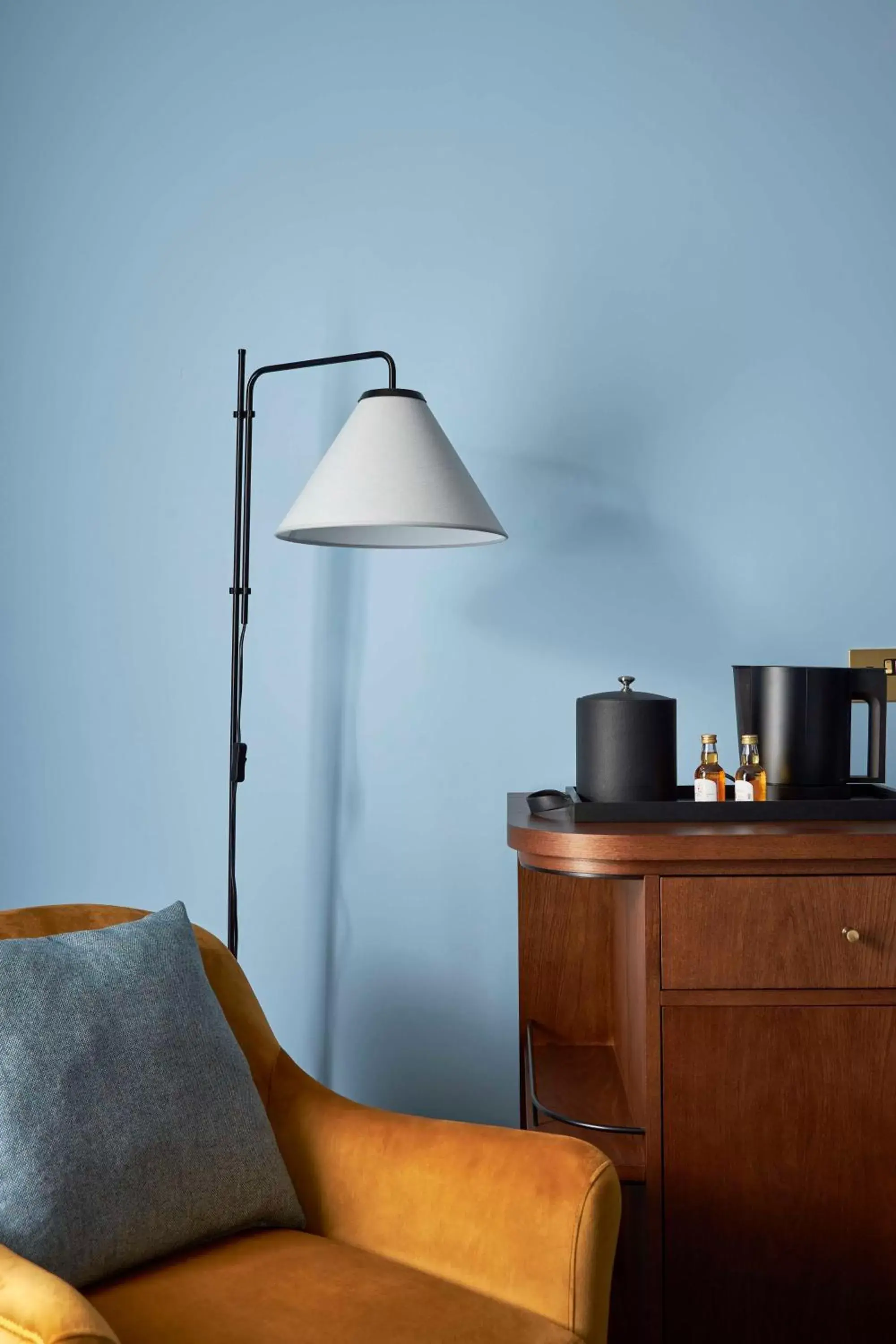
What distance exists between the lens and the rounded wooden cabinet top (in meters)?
1.39

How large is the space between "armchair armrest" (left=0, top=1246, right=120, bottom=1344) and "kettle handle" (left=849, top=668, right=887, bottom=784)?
1.19 m

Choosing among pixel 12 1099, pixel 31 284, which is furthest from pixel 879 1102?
pixel 31 284

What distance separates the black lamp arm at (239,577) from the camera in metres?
1.85

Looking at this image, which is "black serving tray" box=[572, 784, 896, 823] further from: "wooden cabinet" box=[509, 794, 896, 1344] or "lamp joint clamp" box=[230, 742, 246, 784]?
"lamp joint clamp" box=[230, 742, 246, 784]

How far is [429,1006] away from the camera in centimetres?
204

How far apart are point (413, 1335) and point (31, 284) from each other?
1.91 metres

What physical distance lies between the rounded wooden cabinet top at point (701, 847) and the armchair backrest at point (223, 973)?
1.53 ft

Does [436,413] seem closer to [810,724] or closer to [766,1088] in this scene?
[810,724]

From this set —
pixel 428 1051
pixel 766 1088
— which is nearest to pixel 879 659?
pixel 766 1088

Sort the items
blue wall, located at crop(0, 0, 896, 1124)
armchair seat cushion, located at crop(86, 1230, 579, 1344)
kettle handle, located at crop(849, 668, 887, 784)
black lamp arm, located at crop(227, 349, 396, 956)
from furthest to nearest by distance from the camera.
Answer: blue wall, located at crop(0, 0, 896, 1124), black lamp arm, located at crop(227, 349, 396, 956), kettle handle, located at crop(849, 668, 887, 784), armchair seat cushion, located at crop(86, 1230, 579, 1344)

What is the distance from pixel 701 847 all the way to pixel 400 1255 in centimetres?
59

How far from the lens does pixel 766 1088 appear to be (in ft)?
4.61

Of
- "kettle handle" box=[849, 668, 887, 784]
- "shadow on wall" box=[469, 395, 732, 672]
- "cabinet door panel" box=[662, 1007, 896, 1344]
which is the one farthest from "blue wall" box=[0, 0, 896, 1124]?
"cabinet door panel" box=[662, 1007, 896, 1344]

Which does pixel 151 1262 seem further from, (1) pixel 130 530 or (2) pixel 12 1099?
(1) pixel 130 530
